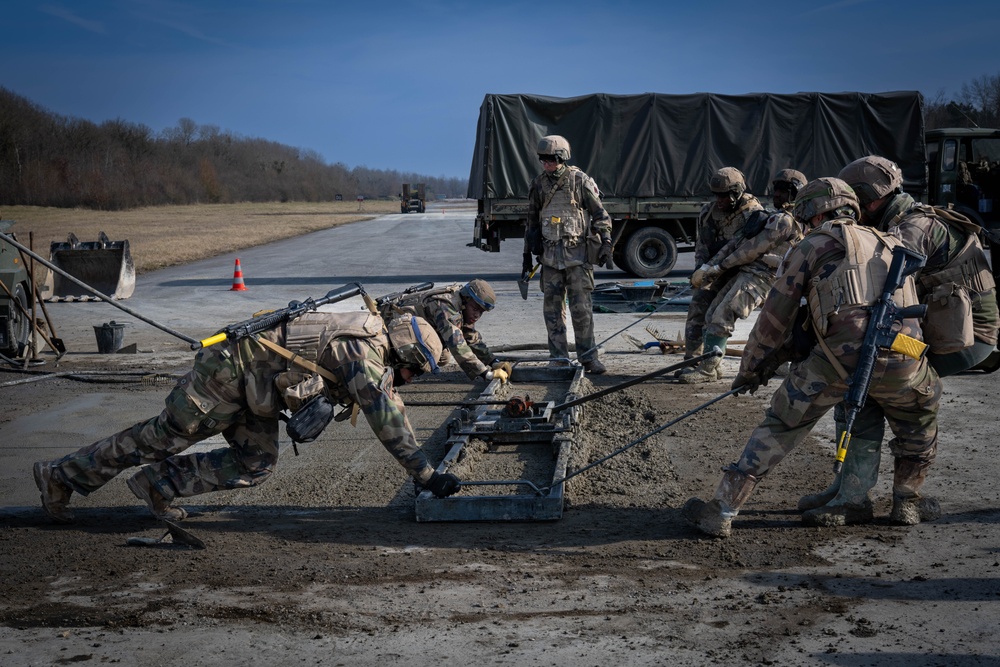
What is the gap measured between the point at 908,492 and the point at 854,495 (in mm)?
274

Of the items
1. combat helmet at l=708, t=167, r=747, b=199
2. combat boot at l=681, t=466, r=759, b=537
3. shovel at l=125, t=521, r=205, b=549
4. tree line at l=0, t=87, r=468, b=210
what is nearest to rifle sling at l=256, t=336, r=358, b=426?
shovel at l=125, t=521, r=205, b=549

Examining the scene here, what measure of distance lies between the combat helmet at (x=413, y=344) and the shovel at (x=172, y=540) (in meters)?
1.44

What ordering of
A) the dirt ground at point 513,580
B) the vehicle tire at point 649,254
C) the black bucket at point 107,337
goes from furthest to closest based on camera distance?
the vehicle tire at point 649,254 < the black bucket at point 107,337 < the dirt ground at point 513,580

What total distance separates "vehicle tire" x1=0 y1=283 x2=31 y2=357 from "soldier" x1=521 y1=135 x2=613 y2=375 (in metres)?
5.78

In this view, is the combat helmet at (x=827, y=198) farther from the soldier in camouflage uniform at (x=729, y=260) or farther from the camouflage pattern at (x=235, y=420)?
the soldier in camouflage uniform at (x=729, y=260)

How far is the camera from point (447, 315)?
755 centimetres

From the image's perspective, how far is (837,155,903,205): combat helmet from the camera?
18.1 ft

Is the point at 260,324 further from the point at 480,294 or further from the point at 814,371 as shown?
the point at 814,371

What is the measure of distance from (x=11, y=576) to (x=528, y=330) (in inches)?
330

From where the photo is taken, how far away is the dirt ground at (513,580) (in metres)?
3.91

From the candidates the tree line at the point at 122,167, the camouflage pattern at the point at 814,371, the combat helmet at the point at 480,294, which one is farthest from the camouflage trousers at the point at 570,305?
the tree line at the point at 122,167

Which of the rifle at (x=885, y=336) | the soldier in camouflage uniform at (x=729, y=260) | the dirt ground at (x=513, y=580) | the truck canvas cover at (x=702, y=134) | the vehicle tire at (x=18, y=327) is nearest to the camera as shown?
the dirt ground at (x=513, y=580)

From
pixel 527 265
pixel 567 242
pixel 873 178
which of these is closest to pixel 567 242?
pixel 567 242

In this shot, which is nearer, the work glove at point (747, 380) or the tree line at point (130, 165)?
the work glove at point (747, 380)
